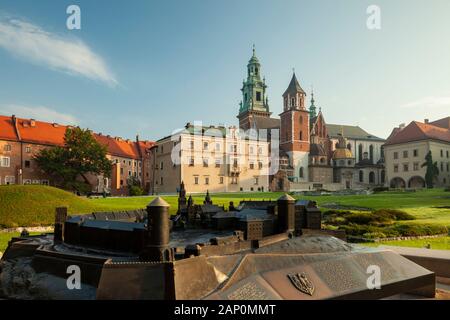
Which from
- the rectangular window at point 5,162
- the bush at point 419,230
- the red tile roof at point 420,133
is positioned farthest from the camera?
the red tile roof at point 420,133

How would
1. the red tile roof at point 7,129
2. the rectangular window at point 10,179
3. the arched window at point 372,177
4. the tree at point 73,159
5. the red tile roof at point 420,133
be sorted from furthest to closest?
the arched window at point 372,177
the red tile roof at point 420,133
the red tile roof at point 7,129
the rectangular window at point 10,179
the tree at point 73,159

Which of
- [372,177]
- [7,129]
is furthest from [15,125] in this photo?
[372,177]

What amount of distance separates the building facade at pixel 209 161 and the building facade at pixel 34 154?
7.33m

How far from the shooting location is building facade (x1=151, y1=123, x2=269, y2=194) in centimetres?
6694

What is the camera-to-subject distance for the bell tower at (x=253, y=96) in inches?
3994

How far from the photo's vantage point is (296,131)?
293ft

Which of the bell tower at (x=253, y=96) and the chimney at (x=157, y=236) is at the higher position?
the bell tower at (x=253, y=96)

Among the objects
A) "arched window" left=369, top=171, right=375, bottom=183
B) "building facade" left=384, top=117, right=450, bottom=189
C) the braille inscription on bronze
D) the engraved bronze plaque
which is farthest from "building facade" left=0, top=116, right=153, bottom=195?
"arched window" left=369, top=171, right=375, bottom=183

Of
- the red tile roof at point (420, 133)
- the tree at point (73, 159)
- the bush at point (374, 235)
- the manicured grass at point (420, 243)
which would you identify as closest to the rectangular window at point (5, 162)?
the tree at point (73, 159)

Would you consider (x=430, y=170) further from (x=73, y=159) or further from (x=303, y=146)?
(x=73, y=159)

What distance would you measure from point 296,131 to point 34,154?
60957mm

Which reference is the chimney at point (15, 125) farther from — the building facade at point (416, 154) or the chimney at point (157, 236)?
the building facade at point (416, 154)

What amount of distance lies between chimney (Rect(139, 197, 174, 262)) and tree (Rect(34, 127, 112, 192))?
2087 inches

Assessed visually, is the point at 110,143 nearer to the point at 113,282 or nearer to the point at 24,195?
the point at 24,195
